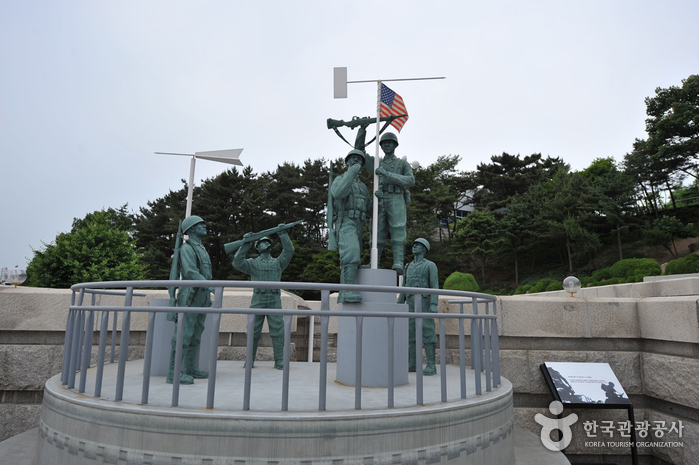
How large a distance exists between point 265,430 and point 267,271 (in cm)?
343

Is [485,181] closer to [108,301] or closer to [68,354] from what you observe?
[108,301]

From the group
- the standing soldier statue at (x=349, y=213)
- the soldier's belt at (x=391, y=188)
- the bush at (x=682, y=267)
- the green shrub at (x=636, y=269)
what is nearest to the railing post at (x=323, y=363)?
the standing soldier statue at (x=349, y=213)

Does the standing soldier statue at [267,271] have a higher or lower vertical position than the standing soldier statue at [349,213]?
lower

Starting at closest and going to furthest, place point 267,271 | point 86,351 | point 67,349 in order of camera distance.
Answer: point 86,351
point 67,349
point 267,271

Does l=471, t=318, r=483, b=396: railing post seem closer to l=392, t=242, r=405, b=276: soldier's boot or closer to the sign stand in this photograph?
l=392, t=242, r=405, b=276: soldier's boot

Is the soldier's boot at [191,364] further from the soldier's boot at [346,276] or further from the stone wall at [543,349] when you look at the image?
the stone wall at [543,349]

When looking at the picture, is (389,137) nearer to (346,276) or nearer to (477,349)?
(346,276)

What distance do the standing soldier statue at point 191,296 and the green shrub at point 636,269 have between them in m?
16.3

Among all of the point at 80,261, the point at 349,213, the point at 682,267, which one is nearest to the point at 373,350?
the point at 349,213

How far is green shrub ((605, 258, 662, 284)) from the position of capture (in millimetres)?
15719

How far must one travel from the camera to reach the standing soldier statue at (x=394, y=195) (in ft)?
19.1

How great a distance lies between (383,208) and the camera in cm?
604

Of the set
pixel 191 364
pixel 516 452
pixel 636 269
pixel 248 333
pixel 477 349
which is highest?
pixel 636 269

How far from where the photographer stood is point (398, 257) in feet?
19.1
